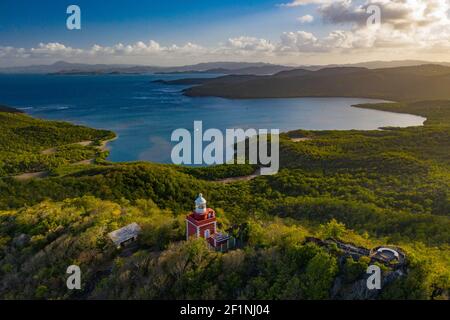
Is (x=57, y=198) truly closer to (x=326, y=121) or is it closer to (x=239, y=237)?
(x=239, y=237)

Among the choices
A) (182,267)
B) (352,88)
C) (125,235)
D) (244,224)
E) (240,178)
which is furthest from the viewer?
(352,88)

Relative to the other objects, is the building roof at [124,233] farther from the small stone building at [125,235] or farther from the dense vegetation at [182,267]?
the dense vegetation at [182,267]

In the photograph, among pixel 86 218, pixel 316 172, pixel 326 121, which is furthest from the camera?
pixel 326 121

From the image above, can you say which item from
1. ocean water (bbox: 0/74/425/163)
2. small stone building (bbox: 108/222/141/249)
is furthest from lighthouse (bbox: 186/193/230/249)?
ocean water (bbox: 0/74/425/163)

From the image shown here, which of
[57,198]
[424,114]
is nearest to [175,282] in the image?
[57,198]

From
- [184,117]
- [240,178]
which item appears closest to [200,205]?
[240,178]

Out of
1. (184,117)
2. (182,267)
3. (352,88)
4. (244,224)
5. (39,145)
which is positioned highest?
(352,88)

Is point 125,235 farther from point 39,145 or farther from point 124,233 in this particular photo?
point 39,145
